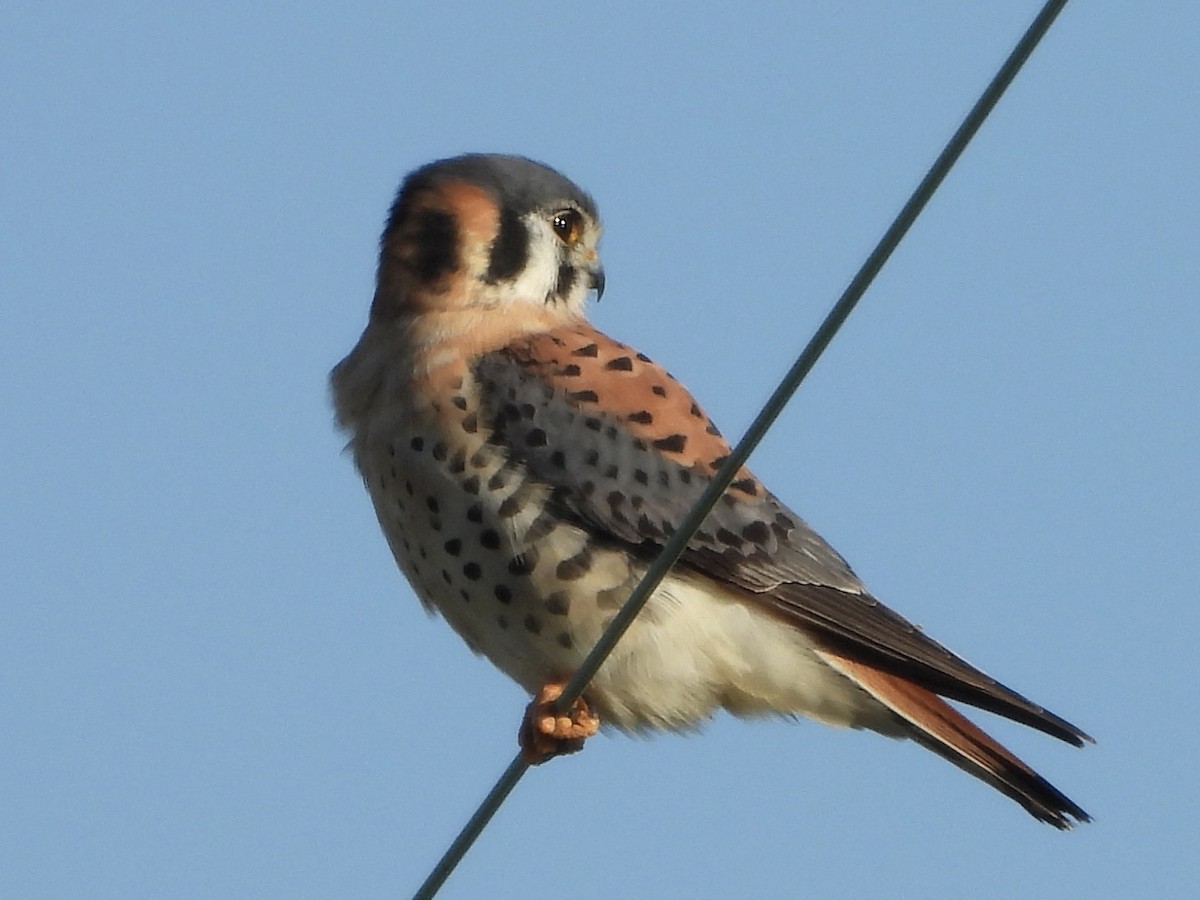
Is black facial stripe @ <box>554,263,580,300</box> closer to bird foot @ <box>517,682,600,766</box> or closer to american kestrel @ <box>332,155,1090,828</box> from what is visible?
american kestrel @ <box>332,155,1090,828</box>

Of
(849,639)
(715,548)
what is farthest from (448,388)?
(849,639)

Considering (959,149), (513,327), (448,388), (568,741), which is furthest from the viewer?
(513,327)

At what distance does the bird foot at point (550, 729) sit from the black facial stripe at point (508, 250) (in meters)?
1.32

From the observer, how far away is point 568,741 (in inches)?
183

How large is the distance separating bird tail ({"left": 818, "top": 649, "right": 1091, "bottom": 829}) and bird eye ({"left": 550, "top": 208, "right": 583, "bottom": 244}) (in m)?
1.52

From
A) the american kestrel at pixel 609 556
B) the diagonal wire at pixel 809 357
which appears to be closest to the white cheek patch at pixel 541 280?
the american kestrel at pixel 609 556

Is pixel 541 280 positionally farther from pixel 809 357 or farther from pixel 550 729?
pixel 809 357

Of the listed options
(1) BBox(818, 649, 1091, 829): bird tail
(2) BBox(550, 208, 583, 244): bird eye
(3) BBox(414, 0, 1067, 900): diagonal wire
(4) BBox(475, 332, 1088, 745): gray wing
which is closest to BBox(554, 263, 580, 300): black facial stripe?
(2) BBox(550, 208, 583, 244): bird eye

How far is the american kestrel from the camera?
15.3 feet

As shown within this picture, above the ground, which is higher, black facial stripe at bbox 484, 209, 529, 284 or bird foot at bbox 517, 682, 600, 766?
black facial stripe at bbox 484, 209, 529, 284

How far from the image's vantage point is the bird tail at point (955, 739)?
4.68 m

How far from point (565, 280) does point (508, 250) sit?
0.65ft

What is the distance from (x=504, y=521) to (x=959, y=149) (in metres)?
2.39

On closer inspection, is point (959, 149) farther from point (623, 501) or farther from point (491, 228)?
point (491, 228)
